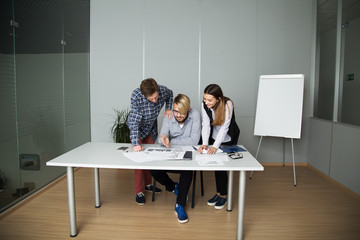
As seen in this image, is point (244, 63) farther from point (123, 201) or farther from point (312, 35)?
point (123, 201)

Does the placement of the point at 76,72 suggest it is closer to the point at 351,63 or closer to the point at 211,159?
the point at 211,159

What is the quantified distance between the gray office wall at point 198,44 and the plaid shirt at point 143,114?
1491 mm

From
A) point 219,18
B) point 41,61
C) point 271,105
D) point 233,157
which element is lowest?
point 233,157

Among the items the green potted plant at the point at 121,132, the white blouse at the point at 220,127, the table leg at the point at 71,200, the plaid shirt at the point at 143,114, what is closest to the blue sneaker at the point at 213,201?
the white blouse at the point at 220,127

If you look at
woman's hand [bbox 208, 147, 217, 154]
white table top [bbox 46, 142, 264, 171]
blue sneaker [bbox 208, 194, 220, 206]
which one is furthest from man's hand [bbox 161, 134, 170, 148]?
blue sneaker [bbox 208, 194, 220, 206]

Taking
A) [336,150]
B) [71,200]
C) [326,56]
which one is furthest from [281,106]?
[71,200]

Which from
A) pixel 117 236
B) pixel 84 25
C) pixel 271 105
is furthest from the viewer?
pixel 84 25

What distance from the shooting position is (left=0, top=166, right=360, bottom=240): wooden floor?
2361mm

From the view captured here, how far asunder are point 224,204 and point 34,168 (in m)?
2.31

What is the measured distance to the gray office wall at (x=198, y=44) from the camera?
174 inches

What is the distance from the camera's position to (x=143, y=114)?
9.45ft

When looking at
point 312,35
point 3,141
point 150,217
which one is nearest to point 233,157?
point 150,217

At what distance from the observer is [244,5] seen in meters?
4.42

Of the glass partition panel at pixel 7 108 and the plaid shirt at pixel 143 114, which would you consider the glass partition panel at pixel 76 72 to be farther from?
the plaid shirt at pixel 143 114
